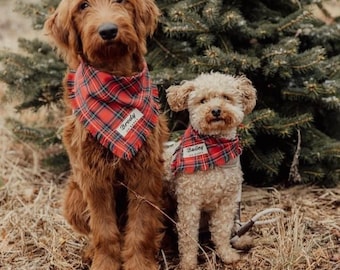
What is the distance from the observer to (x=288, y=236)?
3512mm

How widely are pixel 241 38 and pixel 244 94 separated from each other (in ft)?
3.45

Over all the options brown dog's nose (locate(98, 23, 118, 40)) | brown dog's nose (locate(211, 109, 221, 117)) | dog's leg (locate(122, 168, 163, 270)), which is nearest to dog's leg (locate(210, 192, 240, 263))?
dog's leg (locate(122, 168, 163, 270))

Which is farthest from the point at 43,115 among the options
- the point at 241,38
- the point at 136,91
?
the point at 136,91

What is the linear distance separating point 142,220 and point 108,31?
1144mm

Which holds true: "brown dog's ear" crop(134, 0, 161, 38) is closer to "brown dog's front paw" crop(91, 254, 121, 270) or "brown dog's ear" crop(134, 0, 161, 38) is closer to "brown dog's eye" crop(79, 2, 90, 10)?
"brown dog's eye" crop(79, 2, 90, 10)

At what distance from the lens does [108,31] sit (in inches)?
116

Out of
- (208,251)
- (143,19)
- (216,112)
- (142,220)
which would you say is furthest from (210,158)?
(143,19)

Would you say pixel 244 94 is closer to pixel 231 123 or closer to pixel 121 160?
pixel 231 123

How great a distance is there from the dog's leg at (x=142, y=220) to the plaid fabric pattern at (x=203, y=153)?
0.15m

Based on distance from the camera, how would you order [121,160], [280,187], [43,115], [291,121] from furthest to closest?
[43,115]
[280,187]
[291,121]
[121,160]

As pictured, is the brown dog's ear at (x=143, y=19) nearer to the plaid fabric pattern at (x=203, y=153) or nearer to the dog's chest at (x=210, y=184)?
the plaid fabric pattern at (x=203, y=153)

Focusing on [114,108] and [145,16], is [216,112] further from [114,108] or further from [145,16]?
[145,16]

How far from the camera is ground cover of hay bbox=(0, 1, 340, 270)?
139 inches

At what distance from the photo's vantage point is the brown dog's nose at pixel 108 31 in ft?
9.70
